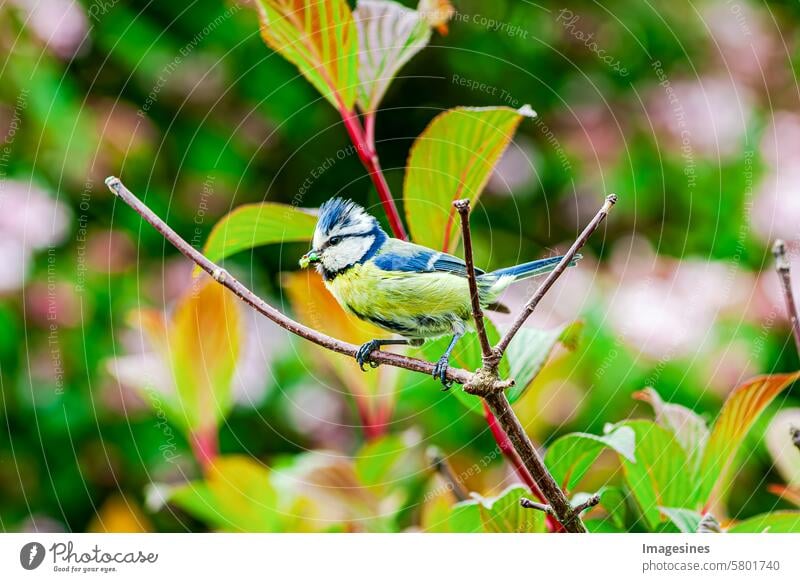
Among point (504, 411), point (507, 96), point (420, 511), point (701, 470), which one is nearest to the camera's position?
point (504, 411)

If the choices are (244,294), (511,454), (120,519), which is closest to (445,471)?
(511,454)

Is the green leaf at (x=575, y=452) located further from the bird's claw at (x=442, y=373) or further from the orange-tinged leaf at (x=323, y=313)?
the orange-tinged leaf at (x=323, y=313)

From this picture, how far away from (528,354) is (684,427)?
11 centimetres

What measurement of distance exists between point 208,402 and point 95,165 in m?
0.45

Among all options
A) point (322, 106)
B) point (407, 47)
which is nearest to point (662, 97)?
point (322, 106)

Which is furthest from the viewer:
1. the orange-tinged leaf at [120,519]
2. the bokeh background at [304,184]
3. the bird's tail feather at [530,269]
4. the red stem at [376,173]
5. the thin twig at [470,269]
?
the bokeh background at [304,184]

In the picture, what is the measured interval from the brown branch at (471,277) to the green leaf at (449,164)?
87 mm

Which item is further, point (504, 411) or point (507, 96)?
point (507, 96)

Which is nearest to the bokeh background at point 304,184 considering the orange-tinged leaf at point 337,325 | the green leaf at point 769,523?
the orange-tinged leaf at point 337,325

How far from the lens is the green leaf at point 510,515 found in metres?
0.40

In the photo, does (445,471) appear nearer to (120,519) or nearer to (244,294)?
(244,294)

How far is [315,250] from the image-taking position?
20.1 inches

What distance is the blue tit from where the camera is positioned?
0.50m
